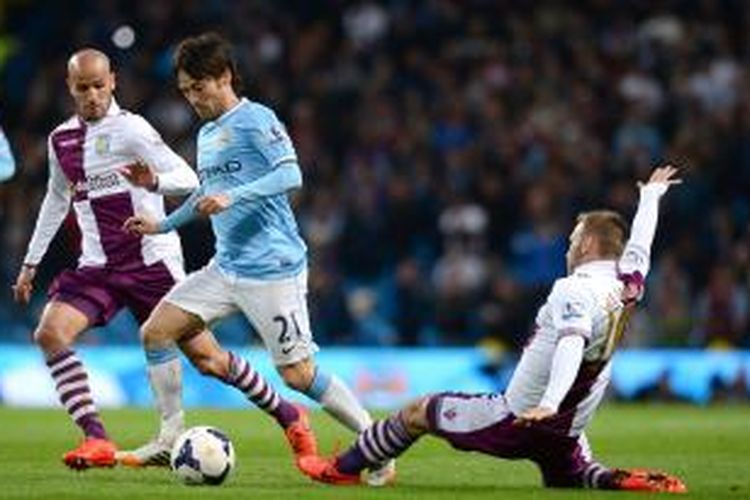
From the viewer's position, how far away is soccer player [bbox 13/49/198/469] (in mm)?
11773

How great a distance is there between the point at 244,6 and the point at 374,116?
2961 mm

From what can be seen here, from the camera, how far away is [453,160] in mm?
23703

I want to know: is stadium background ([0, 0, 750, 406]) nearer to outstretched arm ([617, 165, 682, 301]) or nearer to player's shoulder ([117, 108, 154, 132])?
player's shoulder ([117, 108, 154, 132])

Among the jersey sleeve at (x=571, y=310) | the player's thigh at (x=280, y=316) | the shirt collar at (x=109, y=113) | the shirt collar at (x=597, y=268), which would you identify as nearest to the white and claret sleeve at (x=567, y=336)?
the jersey sleeve at (x=571, y=310)

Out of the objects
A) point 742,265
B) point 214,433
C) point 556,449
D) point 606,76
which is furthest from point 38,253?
point 606,76

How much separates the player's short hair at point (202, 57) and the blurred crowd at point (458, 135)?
11.4 m

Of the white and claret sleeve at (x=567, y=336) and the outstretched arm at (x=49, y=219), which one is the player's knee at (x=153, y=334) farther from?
the white and claret sleeve at (x=567, y=336)

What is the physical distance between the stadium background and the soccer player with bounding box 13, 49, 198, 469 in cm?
934

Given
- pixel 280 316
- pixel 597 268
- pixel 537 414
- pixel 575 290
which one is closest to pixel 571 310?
pixel 575 290

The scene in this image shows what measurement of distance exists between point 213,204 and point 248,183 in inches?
23.6

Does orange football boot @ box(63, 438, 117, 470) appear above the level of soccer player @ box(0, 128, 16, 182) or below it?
below

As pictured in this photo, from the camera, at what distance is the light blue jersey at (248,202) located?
36.7 ft

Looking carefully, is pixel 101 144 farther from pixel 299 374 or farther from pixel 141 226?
pixel 299 374

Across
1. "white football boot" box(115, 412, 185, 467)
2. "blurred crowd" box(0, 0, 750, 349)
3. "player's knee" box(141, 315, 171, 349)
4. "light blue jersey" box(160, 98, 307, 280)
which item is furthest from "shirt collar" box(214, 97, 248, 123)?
"blurred crowd" box(0, 0, 750, 349)
